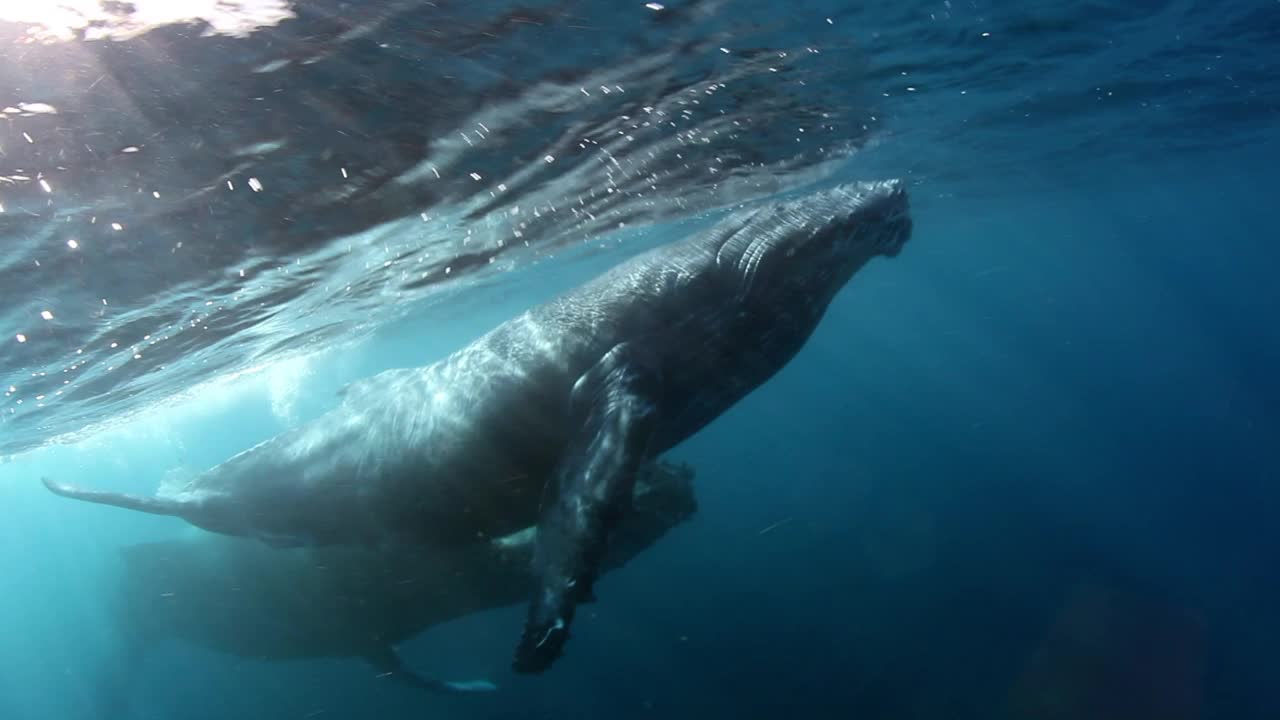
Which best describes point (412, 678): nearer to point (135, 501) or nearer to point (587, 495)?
point (135, 501)

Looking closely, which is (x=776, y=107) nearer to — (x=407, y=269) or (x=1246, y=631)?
(x=407, y=269)

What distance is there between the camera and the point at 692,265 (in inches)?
265

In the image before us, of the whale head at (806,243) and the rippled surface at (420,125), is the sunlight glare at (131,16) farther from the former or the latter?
the whale head at (806,243)

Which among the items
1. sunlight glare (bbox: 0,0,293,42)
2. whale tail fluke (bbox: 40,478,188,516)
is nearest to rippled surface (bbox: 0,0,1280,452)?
sunlight glare (bbox: 0,0,293,42)

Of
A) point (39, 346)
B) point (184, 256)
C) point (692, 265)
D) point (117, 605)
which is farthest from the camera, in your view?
point (117, 605)

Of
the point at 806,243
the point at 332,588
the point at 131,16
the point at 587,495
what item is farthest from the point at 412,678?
the point at 131,16

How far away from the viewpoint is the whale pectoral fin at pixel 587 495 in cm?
509

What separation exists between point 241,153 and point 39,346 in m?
7.77

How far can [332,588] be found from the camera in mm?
14109

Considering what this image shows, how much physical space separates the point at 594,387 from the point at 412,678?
10791mm

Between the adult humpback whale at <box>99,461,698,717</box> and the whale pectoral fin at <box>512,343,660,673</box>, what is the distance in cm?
532

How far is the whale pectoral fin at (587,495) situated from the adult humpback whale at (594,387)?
1 centimetres

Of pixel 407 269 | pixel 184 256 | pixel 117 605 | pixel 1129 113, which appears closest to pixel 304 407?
pixel 117 605

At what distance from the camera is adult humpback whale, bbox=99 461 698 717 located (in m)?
12.6
